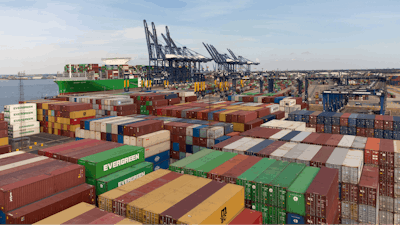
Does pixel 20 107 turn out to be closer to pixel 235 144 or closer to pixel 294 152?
pixel 235 144

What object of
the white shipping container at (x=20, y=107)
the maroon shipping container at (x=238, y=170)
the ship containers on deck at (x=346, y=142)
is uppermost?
the white shipping container at (x=20, y=107)

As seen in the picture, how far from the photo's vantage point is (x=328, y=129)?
37469 mm

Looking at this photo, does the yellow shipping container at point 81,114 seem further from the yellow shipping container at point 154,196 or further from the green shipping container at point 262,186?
the green shipping container at point 262,186

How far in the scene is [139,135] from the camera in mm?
26906

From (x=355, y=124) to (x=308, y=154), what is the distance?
19737mm

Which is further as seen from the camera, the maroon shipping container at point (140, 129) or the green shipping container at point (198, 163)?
the maroon shipping container at point (140, 129)

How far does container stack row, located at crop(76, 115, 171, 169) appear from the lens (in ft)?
87.0

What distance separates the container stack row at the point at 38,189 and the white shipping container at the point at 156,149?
29.8 ft

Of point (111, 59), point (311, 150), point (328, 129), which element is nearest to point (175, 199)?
point (311, 150)

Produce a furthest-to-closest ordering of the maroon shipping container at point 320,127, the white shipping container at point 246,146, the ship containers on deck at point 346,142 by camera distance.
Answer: the maroon shipping container at point 320,127 < the ship containers on deck at point 346,142 < the white shipping container at point 246,146

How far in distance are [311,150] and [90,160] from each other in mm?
16824

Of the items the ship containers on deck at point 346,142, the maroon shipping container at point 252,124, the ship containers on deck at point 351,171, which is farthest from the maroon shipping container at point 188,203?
the maroon shipping container at point 252,124

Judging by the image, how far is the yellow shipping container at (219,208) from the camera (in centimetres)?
1108

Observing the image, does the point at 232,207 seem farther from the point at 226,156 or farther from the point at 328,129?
the point at 328,129
